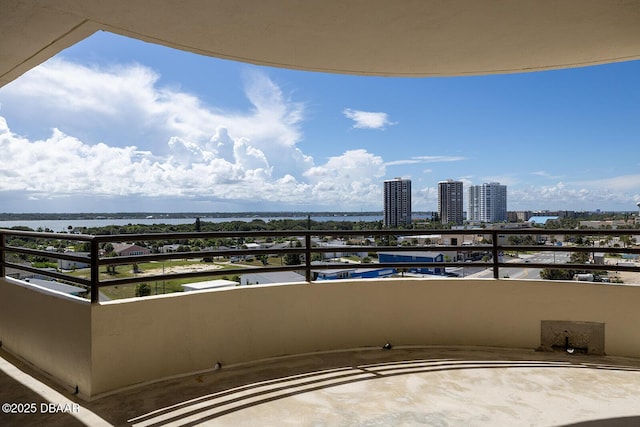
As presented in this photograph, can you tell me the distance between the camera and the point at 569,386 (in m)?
2.78

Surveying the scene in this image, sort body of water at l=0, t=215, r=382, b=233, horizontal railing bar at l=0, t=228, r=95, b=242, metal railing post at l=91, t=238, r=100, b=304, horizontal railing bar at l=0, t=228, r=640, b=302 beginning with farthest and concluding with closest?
body of water at l=0, t=215, r=382, b=233 < horizontal railing bar at l=0, t=228, r=640, b=302 < horizontal railing bar at l=0, t=228, r=95, b=242 < metal railing post at l=91, t=238, r=100, b=304

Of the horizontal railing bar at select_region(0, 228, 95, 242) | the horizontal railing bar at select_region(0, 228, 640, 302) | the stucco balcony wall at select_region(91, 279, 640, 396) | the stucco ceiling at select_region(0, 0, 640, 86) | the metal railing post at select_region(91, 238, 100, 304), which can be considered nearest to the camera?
the stucco ceiling at select_region(0, 0, 640, 86)

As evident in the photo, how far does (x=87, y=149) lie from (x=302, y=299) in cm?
2452

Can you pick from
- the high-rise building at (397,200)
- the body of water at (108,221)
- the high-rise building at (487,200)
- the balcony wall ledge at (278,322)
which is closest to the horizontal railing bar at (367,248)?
the balcony wall ledge at (278,322)

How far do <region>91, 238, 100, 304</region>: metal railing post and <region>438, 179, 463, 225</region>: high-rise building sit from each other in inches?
232

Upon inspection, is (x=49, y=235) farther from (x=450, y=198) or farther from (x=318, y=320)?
(x=450, y=198)

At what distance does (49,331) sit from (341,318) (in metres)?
2.53

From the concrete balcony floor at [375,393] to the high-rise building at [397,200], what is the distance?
13.3ft

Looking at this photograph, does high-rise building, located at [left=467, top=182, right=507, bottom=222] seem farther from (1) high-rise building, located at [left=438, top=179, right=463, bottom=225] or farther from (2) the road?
(2) the road

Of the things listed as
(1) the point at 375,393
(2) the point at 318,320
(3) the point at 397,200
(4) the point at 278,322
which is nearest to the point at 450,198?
(3) the point at 397,200

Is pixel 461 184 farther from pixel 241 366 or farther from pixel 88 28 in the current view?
pixel 88 28

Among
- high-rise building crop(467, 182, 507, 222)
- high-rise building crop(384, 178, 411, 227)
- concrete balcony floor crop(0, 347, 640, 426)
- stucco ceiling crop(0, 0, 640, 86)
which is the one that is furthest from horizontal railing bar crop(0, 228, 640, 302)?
high-rise building crop(384, 178, 411, 227)

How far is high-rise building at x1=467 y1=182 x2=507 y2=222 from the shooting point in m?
6.88

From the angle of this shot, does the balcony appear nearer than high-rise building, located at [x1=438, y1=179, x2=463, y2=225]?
Yes
